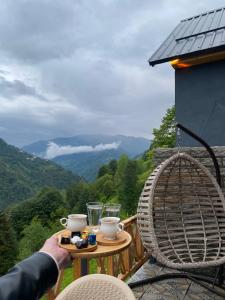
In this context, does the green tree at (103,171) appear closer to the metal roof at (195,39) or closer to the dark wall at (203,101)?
the metal roof at (195,39)

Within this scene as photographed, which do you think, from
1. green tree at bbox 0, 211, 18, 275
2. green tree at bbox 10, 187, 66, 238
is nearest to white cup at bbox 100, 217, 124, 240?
green tree at bbox 0, 211, 18, 275

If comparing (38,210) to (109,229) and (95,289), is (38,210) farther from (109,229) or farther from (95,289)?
(95,289)

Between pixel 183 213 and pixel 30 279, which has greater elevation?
pixel 30 279

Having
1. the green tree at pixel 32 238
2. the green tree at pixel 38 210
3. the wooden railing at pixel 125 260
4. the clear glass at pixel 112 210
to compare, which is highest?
the clear glass at pixel 112 210

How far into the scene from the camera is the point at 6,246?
28188 millimetres

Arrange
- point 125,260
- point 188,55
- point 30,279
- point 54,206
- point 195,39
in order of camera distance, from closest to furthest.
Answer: point 30,279, point 125,260, point 188,55, point 195,39, point 54,206

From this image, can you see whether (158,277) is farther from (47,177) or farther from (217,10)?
(47,177)

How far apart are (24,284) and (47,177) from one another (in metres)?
72.7

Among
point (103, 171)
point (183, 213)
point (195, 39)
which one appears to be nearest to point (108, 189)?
point (103, 171)

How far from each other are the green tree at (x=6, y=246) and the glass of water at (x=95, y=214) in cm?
2795

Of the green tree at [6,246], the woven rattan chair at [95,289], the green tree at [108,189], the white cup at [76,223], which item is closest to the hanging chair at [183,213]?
the white cup at [76,223]

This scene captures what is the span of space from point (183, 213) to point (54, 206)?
36.9 m

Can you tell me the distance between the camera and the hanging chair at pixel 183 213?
2.55m

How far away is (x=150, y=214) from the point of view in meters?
2.51
